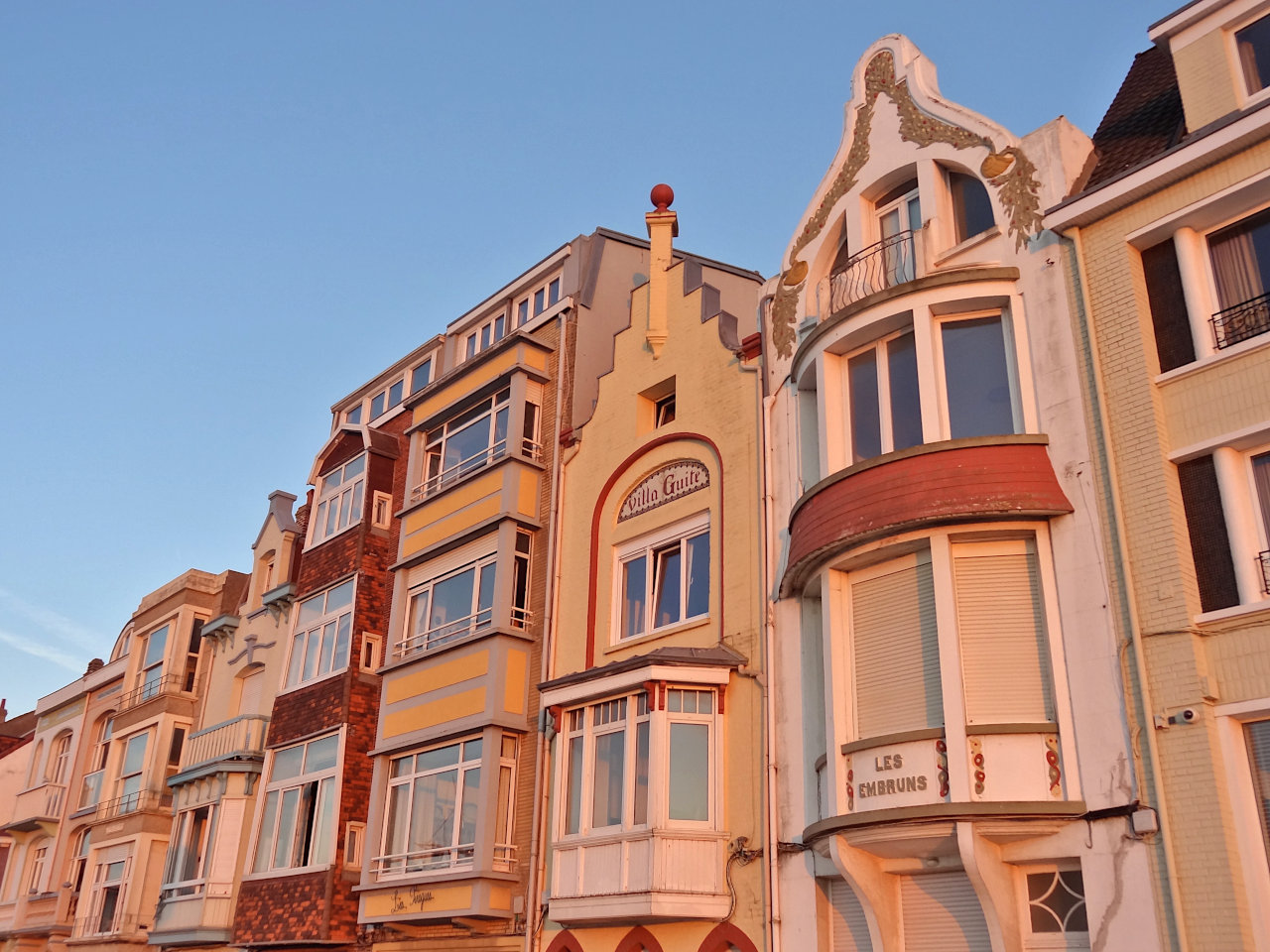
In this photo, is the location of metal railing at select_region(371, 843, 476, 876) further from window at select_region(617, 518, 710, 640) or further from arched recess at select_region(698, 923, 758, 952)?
arched recess at select_region(698, 923, 758, 952)

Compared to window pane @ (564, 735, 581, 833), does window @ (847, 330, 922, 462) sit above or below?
above

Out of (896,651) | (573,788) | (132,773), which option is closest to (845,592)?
(896,651)

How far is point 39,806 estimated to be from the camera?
40469 millimetres

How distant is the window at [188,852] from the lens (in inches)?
1147

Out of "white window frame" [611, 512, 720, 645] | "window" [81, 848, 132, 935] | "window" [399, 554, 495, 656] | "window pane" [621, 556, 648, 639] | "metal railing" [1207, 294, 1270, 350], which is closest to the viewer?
"metal railing" [1207, 294, 1270, 350]

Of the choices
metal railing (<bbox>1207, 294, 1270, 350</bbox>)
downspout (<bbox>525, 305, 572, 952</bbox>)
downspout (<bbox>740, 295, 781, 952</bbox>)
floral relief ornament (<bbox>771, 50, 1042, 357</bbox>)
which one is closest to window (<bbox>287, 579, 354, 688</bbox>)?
downspout (<bbox>525, 305, 572, 952</bbox>)

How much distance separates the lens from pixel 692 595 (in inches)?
814

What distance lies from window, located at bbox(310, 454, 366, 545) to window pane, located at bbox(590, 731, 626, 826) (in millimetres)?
10882

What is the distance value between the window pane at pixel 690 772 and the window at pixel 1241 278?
8897 millimetres

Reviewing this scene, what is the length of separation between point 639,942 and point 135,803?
67.4ft

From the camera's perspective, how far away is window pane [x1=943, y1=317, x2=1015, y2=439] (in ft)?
53.9

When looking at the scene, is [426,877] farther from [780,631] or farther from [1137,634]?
[1137,634]

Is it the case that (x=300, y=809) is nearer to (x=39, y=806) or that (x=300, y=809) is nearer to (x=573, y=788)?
(x=573, y=788)

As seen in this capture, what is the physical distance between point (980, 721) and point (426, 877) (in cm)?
1109
